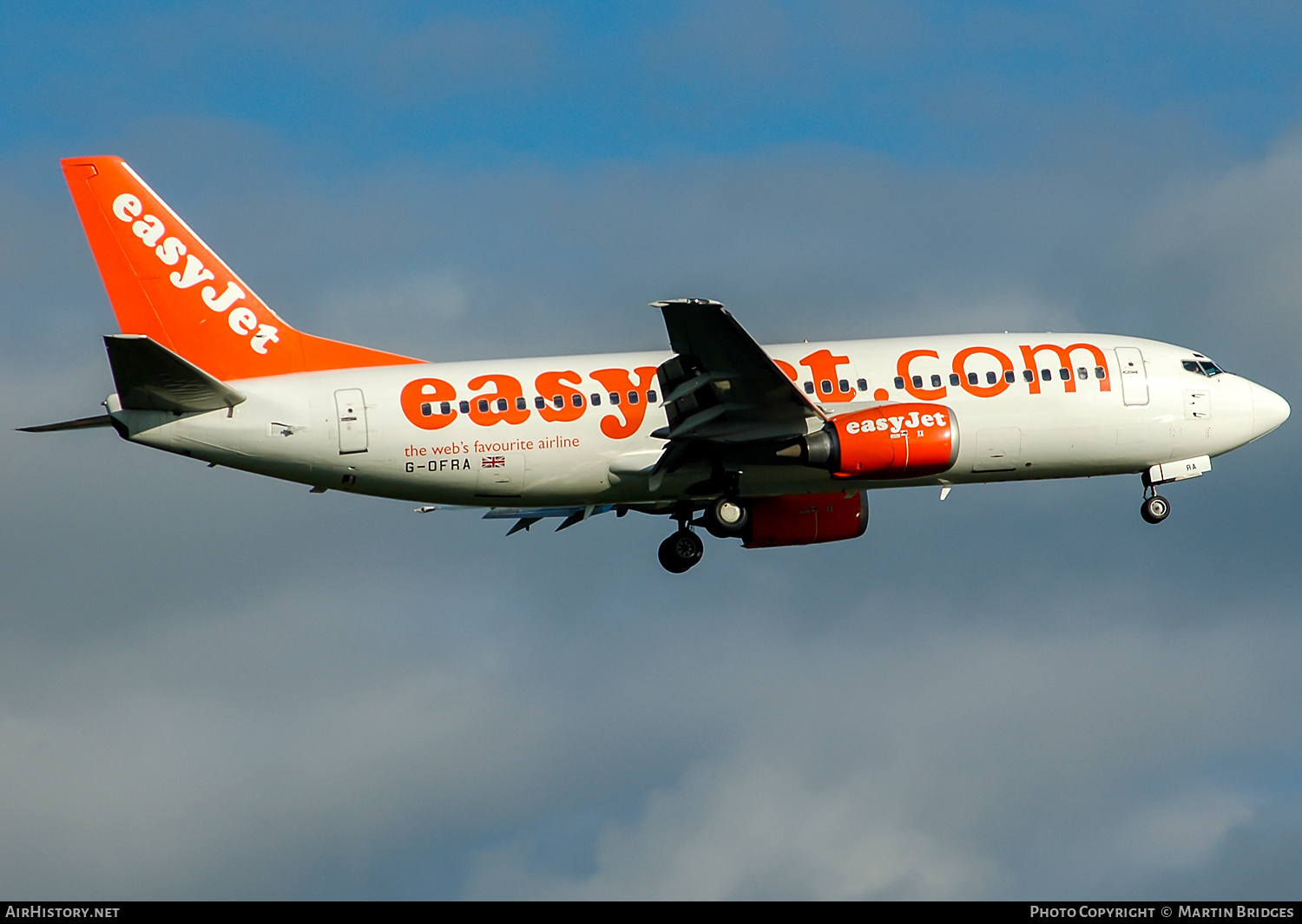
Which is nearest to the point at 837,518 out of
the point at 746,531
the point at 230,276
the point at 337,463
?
the point at 746,531

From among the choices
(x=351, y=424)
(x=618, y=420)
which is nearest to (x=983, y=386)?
(x=618, y=420)

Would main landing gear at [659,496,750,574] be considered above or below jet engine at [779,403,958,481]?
below

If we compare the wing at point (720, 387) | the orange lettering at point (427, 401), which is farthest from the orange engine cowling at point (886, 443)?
the orange lettering at point (427, 401)

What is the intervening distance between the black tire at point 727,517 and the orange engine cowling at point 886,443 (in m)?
2.92

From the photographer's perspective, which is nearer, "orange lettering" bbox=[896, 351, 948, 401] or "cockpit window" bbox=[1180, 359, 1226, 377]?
"orange lettering" bbox=[896, 351, 948, 401]

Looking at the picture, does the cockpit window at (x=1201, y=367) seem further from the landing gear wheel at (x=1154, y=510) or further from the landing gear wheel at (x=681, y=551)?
the landing gear wheel at (x=681, y=551)

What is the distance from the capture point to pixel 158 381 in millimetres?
44094

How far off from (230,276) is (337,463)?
20.7ft

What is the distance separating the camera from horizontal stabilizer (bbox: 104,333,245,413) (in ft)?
139

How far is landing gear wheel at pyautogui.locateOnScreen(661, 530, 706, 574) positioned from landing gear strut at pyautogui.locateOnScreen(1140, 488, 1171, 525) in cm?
1283

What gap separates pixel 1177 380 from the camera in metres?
51.6

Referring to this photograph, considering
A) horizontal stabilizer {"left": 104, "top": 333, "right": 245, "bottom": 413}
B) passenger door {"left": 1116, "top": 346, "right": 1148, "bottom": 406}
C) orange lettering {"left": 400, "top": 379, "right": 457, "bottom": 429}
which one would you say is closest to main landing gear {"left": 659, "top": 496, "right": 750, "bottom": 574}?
orange lettering {"left": 400, "top": 379, "right": 457, "bottom": 429}

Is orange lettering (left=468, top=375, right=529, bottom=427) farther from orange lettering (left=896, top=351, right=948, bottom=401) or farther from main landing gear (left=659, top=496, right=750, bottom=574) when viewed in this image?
orange lettering (left=896, top=351, right=948, bottom=401)

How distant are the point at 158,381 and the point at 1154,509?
2795 cm
